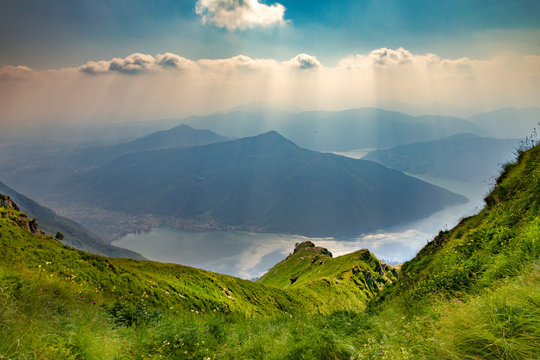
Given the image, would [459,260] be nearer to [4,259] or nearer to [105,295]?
[105,295]

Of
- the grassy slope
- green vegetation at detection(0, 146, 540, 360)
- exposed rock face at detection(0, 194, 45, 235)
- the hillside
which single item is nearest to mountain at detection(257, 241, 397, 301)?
the grassy slope

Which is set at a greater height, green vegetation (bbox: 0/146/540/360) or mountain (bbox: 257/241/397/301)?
green vegetation (bbox: 0/146/540/360)

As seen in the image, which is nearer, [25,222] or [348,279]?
[25,222]

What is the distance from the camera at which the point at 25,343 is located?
14.8 ft

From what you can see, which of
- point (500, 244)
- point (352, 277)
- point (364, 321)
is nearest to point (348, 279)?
point (352, 277)

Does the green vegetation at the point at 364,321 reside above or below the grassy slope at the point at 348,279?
above

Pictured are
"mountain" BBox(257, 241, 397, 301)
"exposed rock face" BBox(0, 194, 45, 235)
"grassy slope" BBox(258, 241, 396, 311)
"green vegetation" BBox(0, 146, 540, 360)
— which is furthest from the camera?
"mountain" BBox(257, 241, 397, 301)

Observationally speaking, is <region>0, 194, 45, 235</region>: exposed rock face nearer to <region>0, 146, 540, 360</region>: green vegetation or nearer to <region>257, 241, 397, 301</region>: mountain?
<region>0, 146, 540, 360</region>: green vegetation

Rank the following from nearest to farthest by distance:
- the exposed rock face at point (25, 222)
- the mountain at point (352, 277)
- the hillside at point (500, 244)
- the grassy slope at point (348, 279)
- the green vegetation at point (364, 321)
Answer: the green vegetation at point (364, 321)
the hillside at point (500, 244)
the exposed rock face at point (25, 222)
the grassy slope at point (348, 279)
the mountain at point (352, 277)

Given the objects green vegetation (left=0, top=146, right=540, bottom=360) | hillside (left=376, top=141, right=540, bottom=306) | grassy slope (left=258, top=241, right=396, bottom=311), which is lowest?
grassy slope (left=258, top=241, right=396, bottom=311)

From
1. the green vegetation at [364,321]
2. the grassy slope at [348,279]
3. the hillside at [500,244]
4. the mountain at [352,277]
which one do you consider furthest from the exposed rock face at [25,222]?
the mountain at [352,277]

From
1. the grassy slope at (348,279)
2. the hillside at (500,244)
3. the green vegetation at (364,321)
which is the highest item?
the hillside at (500,244)

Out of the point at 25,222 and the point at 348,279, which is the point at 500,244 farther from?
the point at 348,279

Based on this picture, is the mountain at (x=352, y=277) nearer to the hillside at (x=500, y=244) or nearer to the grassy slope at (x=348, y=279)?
the grassy slope at (x=348, y=279)
